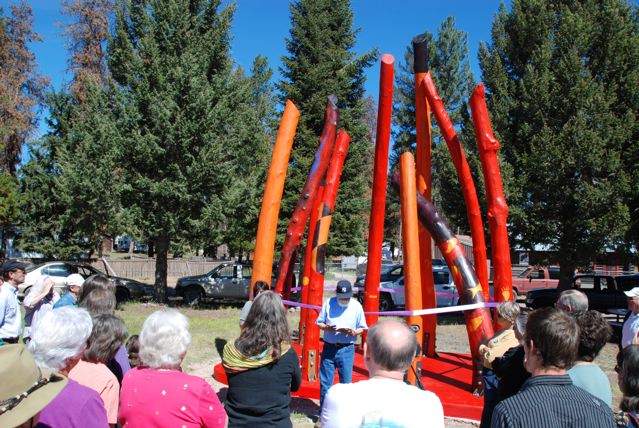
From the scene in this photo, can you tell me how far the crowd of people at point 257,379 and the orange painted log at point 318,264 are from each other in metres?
4.32

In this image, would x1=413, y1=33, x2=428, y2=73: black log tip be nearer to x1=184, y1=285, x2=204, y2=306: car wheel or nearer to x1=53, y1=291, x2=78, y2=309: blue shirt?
x1=53, y1=291, x2=78, y2=309: blue shirt

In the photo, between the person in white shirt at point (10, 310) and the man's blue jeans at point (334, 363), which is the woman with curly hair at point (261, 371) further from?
the person in white shirt at point (10, 310)

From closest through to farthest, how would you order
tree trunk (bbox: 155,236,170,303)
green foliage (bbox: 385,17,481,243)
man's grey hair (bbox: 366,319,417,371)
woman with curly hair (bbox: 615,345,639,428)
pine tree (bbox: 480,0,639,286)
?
man's grey hair (bbox: 366,319,417,371) < woman with curly hair (bbox: 615,345,639,428) < pine tree (bbox: 480,0,639,286) < tree trunk (bbox: 155,236,170,303) < green foliage (bbox: 385,17,481,243)

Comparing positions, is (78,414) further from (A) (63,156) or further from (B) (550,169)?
(A) (63,156)

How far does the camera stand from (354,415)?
2.28 m

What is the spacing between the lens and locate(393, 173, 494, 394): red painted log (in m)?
7.38

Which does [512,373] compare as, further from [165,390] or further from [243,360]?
[165,390]

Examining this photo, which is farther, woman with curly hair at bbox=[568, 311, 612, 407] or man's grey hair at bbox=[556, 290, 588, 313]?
man's grey hair at bbox=[556, 290, 588, 313]

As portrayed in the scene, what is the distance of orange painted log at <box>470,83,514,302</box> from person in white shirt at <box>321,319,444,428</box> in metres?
5.83

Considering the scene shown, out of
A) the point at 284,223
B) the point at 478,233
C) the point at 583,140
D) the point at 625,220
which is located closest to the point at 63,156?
the point at 284,223

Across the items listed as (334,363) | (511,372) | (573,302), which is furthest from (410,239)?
(511,372)

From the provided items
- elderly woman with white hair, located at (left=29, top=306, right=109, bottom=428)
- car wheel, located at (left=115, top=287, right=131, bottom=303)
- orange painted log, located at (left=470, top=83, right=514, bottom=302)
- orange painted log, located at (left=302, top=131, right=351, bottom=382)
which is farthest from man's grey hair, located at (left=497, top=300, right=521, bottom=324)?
car wheel, located at (left=115, top=287, right=131, bottom=303)

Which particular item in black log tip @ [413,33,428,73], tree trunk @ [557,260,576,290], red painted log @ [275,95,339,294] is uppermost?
black log tip @ [413,33,428,73]

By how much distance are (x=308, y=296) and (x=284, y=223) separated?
40.5 feet
